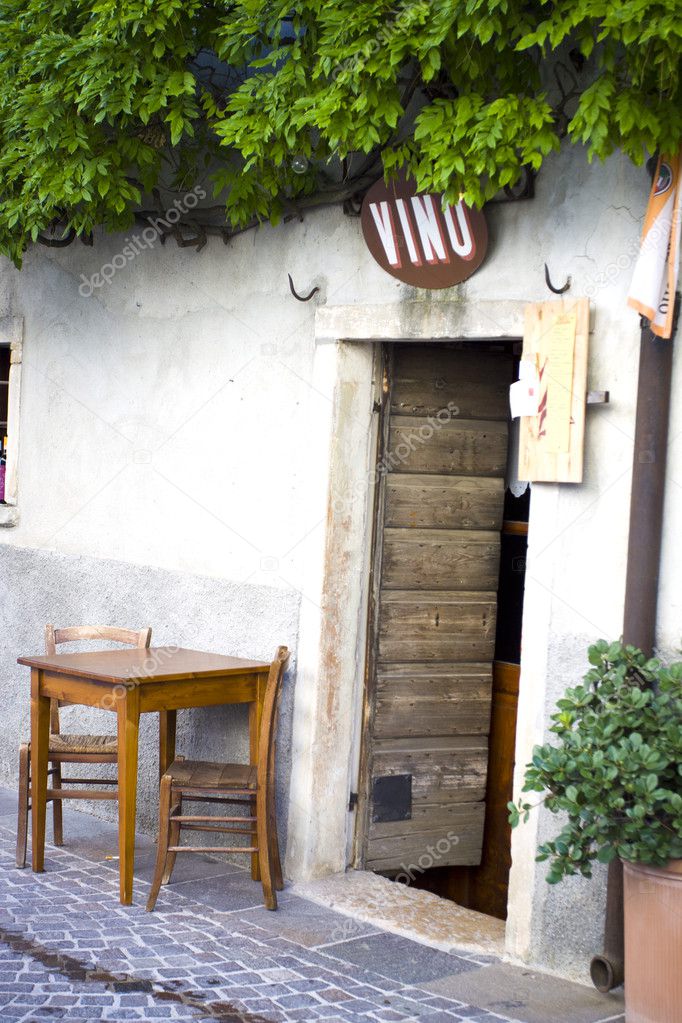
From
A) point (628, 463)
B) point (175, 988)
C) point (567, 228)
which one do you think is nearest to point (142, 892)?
point (175, 988)

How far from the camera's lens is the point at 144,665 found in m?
5.89

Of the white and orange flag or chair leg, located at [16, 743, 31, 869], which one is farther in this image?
chair leg, located at [16, 743, 31, 869]

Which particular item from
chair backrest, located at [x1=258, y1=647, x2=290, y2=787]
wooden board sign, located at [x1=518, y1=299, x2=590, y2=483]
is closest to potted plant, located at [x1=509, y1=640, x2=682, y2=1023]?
wooden board sign, located at [x1=518, y1=299, x2=590, y2=483]

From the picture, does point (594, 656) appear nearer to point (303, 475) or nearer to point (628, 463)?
point (628, 463)

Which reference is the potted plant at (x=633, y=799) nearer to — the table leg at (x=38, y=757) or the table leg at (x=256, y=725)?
the table leg at (x=256, y=725)

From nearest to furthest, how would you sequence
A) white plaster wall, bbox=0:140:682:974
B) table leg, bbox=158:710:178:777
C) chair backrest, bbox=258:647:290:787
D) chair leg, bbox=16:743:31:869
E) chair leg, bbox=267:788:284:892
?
white plaster wall, bbox=0:140:682:974 < chair backrest, bbox=258:647:290:787 < chair leg, bbox=267:788:284:892 < chair leg, bbox=16:743:31:869 < table leg, bbox=158:710:178:777

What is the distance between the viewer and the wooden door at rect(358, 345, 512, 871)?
620cm

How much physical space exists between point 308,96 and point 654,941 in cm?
338

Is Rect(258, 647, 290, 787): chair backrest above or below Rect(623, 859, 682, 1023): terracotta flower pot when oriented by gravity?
above

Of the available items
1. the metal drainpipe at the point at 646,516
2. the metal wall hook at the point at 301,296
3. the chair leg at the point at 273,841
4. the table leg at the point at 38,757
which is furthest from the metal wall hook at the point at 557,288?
the table leg at the point at 38,757

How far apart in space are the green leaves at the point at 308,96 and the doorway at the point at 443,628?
1164 millimetres

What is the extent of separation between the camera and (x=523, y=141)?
464cm

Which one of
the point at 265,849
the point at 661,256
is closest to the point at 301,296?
the point at 661,256

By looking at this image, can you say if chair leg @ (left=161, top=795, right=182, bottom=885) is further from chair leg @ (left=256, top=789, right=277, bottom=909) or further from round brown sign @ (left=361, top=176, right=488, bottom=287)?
round brown sign @ (left=361, top=176, right=488, bottom=287)
